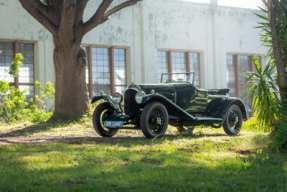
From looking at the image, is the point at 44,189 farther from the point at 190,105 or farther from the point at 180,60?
the point at 180,60

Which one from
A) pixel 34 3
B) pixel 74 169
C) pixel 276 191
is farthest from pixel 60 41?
pixel 276 191

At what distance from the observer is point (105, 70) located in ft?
51.0

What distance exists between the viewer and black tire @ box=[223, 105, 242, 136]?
7.72m

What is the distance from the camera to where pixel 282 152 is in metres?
4.51

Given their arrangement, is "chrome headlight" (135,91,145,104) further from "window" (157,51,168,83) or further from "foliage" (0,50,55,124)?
"window" (157,51,168,83)

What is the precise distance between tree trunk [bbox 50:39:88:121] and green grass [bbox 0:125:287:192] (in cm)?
510

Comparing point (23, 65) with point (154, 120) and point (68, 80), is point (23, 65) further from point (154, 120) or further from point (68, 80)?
point (154, 120)

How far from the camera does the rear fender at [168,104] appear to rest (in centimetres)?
619

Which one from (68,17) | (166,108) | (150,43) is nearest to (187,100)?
(166,108)

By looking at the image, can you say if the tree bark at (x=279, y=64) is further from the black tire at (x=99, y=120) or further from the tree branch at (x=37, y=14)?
the tree branch at (x=37, y=14)

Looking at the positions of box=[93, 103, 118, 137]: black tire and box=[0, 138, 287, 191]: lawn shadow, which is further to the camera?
box=[93, 103, 118, 137]: black tire

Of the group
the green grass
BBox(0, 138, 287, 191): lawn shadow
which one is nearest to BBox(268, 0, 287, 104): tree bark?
the green grass

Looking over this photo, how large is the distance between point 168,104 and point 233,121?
2197 millimetres

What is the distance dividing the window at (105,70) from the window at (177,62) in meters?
2.04
